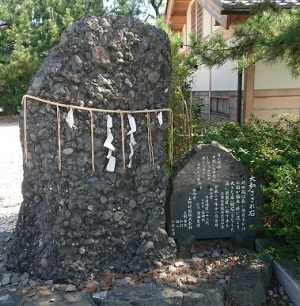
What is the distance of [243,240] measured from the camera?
3.38 metres

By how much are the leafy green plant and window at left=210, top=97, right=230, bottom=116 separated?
351 centimetres

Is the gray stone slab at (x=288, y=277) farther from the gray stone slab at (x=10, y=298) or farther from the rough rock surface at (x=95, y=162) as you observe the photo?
the gray stone slab at (x=10, y=298)

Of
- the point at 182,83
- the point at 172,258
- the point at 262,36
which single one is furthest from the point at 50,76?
the point at 182,83

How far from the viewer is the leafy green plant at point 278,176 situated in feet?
9.63

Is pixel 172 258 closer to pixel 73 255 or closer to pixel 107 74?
pixel 73 255

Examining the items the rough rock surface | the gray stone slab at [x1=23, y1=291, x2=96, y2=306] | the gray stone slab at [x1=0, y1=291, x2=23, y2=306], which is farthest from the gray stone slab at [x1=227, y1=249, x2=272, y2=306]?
the gray stone slab at [x1=0, y1=291, x2=23, y2=306]

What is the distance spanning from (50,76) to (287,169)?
2078mm

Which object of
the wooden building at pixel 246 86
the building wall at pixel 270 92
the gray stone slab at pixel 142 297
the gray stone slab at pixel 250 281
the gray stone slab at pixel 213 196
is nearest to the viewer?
the gray stone slab at pixel 142 297

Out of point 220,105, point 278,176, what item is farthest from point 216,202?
point 220,105

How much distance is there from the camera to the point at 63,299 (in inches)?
102

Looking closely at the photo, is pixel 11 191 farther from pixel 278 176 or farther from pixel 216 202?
pixel 278 176

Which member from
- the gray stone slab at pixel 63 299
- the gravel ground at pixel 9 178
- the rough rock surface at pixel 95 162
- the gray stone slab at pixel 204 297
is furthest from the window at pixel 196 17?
the gray stone slab at pixel 63 299

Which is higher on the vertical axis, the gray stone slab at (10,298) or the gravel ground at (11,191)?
the gravel ground at (11,191)

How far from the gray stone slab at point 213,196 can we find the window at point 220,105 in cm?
463
